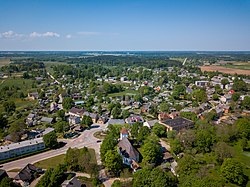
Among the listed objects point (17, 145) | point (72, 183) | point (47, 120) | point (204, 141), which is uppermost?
point (204, 141)

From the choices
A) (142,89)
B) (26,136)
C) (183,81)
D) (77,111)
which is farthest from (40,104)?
(183,81)

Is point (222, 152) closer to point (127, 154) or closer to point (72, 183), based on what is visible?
point (127, 154)

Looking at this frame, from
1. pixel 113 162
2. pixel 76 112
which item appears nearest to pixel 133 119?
pixel 76 112

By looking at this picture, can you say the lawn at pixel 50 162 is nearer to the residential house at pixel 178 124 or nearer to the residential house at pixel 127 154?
the residential house at pixel 127 154

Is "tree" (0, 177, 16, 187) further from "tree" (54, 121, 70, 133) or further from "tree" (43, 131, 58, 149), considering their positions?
"tree" (54, 121, 70, 133)

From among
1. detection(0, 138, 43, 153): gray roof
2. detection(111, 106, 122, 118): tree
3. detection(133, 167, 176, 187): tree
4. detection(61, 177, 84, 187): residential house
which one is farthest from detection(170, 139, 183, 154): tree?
detection(0, 138, 43, 153): gray roof
